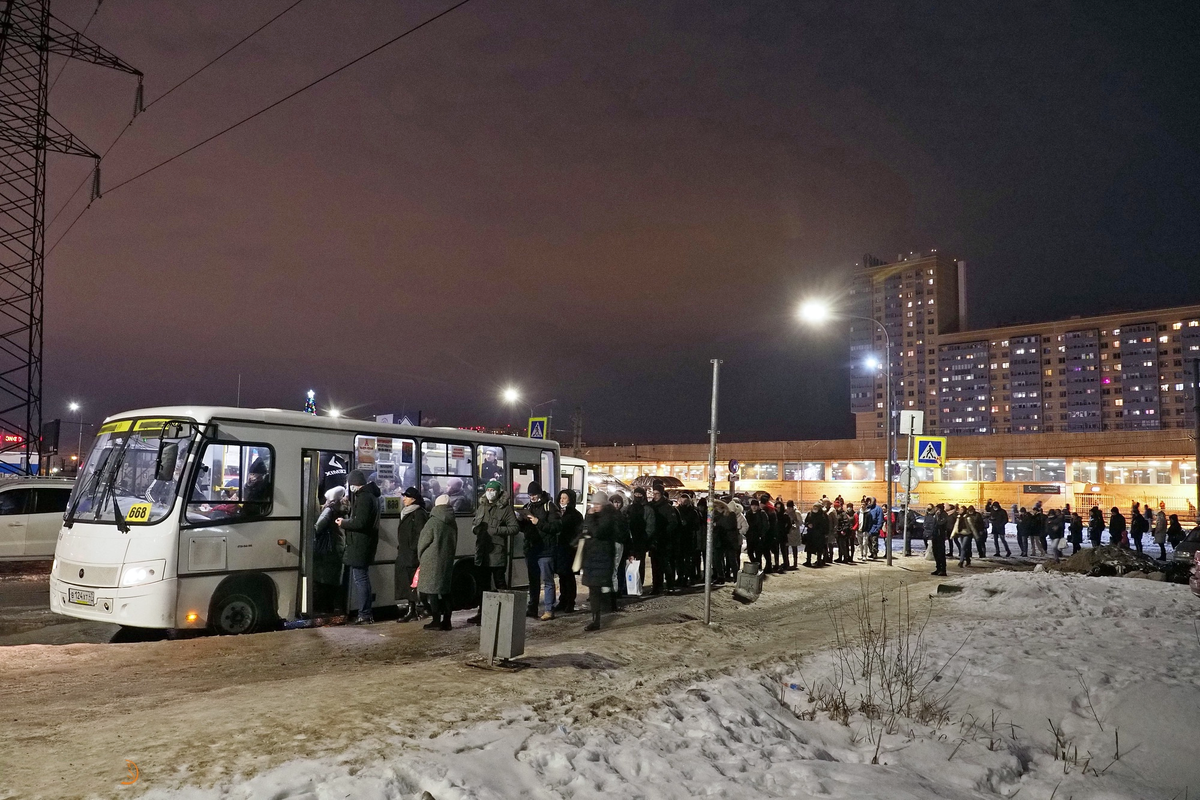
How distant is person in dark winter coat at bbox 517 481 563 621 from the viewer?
36.9 ft

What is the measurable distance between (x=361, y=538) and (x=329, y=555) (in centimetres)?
67

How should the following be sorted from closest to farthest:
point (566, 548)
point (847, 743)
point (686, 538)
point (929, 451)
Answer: point (847, 743), point (566, 548), point (686, 538), point (929, 451)

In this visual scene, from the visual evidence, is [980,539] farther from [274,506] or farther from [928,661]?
[274,506]

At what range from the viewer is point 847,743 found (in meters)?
6.72

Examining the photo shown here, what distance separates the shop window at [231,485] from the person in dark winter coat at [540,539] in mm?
3251

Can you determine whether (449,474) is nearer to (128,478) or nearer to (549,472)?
(549,472)

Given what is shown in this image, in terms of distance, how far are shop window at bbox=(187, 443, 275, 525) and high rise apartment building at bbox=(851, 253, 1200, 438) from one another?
12186 centimetres

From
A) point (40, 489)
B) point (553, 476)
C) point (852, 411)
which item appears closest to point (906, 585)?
point (553, 476)

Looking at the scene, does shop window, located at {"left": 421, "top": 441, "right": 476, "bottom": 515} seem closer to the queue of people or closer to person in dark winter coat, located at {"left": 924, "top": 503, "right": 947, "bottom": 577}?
the queue of people

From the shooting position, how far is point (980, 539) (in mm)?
24344

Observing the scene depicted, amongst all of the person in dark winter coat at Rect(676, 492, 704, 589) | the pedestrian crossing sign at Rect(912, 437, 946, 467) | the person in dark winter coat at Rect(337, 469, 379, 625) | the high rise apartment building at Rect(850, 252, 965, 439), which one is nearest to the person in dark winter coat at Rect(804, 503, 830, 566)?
the pedestrian crossing sign at Rect(912, 437, 946, 467)

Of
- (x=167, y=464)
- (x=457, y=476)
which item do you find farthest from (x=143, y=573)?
(x=457, y=476)

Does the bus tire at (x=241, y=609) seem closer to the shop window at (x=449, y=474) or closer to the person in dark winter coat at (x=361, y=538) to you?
the person in dark winter coat at (x=361, y=538)

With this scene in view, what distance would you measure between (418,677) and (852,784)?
3.70m
